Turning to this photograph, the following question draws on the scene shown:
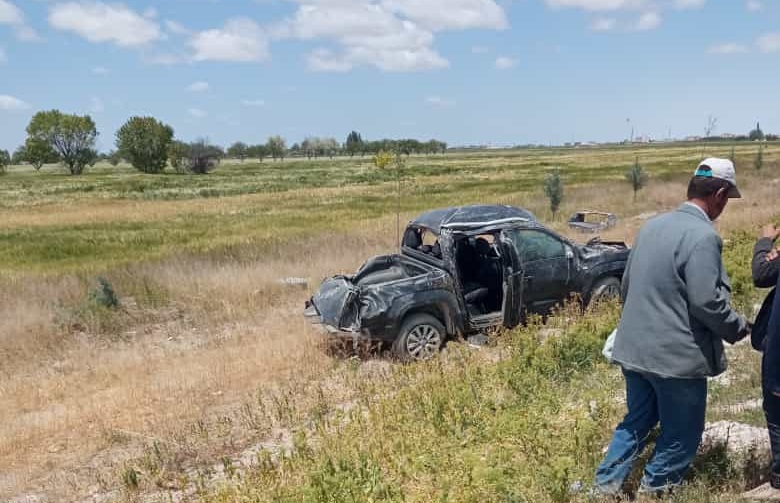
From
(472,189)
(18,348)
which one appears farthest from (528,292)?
(472,189)

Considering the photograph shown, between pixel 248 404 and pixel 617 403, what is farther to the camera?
pixel 248 404

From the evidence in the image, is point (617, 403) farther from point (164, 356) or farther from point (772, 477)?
point (164, 356)

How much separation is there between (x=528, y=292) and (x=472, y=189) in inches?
1253

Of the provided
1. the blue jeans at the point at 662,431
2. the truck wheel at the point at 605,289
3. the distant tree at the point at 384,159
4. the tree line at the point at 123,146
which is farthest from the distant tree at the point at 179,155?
the blue jeans at the point at 662,431

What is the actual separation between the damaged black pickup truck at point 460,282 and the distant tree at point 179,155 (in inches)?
3313

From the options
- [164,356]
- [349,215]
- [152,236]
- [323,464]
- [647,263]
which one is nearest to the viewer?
[647,263]

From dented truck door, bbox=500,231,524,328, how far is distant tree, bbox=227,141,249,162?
148 metres

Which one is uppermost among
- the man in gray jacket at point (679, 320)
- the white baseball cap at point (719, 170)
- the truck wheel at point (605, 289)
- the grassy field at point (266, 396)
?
the white baseball cap at point (719, 170)

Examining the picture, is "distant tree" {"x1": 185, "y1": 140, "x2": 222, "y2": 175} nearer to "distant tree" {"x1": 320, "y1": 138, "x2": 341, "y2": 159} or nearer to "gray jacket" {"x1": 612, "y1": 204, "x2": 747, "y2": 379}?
"distant tree" {"x1": 320, "y1": 138, "x2": 341, "y2": 159}

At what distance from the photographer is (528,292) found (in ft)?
24.3

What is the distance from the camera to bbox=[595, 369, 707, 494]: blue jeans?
3.04 m

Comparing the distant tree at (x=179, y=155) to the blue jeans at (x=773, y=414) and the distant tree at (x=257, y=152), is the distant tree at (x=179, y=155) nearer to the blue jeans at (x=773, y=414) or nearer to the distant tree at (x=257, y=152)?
the distant tree at (x=257, y=152)

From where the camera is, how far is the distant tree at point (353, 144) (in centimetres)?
13725

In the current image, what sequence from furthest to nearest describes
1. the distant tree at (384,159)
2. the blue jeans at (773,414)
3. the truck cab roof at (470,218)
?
the distant tree at (384,159) < the truck cab roof at (470,218) < the blue jeans at (773,414)
